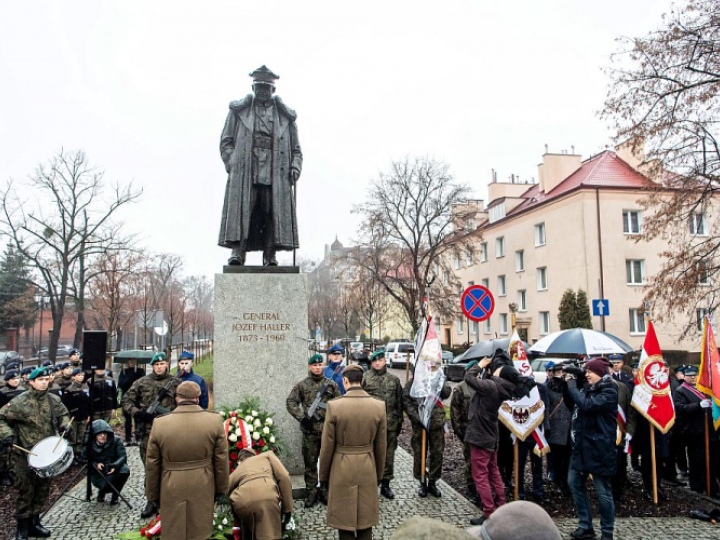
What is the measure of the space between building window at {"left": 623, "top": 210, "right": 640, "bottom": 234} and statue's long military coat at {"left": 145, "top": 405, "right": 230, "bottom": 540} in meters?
33.5

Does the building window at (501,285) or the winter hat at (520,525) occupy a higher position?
the building window at (501,285)

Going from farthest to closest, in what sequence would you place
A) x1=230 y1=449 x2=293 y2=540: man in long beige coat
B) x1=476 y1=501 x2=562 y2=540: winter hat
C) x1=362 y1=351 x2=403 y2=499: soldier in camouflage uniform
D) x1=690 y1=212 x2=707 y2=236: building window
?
x1=690 y1=212 x2=707 y2=236: building window
x1=362 y1=351 x2=403 y2=499: soldier in camouflage uniform
x1=230 y1=449 x2=293 y2=540: man in long beige coat
x1=476 y1=501 x2=562 y2=540: winter hat

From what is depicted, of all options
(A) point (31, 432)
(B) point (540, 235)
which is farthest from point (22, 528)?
(B) point (540, 235)

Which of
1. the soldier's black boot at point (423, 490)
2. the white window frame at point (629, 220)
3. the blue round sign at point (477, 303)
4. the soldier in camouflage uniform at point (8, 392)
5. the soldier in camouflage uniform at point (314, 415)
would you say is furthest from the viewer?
the white window frame at point (629, 220)

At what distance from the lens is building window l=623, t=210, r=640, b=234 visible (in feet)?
108

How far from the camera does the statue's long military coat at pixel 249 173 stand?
314 inches

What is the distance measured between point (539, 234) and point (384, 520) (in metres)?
33.8

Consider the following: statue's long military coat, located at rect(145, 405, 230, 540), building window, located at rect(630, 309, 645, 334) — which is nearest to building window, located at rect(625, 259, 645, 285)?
building window, located at rect(630, 309, 645, 334)

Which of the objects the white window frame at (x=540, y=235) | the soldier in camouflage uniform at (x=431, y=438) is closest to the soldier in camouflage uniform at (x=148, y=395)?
the soldier in camouflage uniform at (x=431, y=438)

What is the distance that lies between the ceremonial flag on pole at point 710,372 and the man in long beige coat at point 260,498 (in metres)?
6.38

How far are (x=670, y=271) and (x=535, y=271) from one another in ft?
68.3

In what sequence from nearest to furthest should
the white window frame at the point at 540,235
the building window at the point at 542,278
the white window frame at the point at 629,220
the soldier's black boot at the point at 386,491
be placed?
the soldier's black boot at the point at 386,491 < the white window frame at the point at 629,220 < the building window at the point at 542,278 < the white window frame at the point at 540,235

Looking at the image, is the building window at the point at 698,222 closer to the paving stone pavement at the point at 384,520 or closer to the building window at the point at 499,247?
the paving stone pavement at the point at 384,520

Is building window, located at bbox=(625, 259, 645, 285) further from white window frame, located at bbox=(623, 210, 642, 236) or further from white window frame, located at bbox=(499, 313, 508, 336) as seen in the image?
white window frame, located at bbox=(499, 313, 508, 336)
